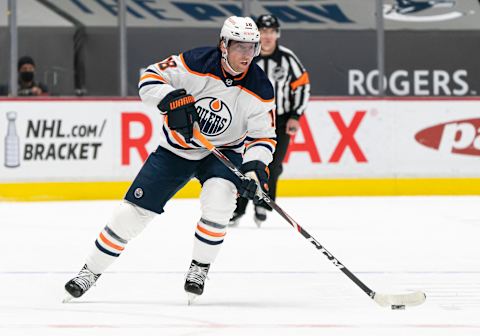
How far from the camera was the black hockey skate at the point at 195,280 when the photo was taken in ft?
13.1

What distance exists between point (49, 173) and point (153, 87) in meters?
4.75

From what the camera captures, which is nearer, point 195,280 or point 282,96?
point 195,280

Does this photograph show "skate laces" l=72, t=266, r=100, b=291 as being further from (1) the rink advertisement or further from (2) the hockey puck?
(1) the rink advertisement

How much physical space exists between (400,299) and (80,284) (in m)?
1.08

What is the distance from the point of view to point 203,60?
13.4 feet

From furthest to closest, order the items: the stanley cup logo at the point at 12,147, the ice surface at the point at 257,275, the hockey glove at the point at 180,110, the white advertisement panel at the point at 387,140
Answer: the white advertisement panel at the point at 387,140, the stanley cup logo at the point at 12,147, the hockey glove at the point at 180,110, the ice surface at the point at 257,275

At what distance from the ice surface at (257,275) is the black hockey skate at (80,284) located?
0.14ft

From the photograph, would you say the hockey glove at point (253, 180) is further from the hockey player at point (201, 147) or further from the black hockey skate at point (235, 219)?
the black hockey skate at point (235, 219)

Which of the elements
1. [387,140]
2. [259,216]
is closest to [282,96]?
[259,216]

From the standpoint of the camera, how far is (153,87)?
4023 mm

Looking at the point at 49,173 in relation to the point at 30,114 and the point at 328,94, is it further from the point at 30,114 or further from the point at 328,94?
the point at 328,94

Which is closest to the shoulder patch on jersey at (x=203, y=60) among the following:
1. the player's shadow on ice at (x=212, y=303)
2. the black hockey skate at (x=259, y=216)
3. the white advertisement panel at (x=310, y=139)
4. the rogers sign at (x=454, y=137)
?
the player's shadow on ice at (x=212, y=303)

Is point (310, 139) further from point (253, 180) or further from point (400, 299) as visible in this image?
A: point (400, 299)

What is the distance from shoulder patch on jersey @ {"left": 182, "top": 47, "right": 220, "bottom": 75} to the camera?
160 inches
